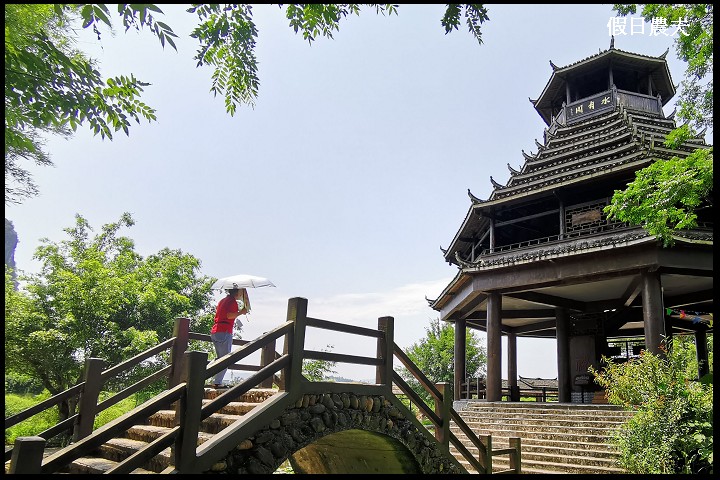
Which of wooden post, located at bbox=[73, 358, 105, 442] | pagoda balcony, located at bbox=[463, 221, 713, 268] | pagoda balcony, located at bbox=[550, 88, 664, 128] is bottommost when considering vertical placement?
wooden post, located at bbox=[73, 358, 105, 442]

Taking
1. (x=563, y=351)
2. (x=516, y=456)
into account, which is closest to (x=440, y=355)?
(x=563, y=351)

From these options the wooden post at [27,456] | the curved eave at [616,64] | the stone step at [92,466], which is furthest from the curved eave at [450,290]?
the wooden post at [27,456]

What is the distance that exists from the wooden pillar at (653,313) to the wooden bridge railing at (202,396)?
6.92 meters

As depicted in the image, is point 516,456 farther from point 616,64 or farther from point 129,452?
point 616,64

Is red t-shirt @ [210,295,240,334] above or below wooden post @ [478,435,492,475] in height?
above

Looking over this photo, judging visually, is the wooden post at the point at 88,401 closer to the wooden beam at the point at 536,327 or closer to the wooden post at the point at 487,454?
the wooden post at the point at 487,454

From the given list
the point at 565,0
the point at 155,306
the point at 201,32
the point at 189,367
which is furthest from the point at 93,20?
the point at 155,306

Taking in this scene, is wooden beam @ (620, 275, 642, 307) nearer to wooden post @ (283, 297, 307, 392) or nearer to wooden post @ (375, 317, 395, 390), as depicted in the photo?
wooden post @ (375, 317, 395, 390)

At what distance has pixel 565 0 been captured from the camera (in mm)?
3354

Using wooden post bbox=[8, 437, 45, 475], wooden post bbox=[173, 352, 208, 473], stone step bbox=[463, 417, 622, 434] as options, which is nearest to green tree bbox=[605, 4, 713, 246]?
stone step bbox=[463, 417, 622, 434]

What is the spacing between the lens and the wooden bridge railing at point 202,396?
3977 millimetres

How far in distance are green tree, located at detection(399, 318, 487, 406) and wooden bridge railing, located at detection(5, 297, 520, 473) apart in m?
25.1

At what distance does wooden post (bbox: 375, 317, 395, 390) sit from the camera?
700 cm

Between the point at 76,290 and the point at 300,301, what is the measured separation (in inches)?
595
